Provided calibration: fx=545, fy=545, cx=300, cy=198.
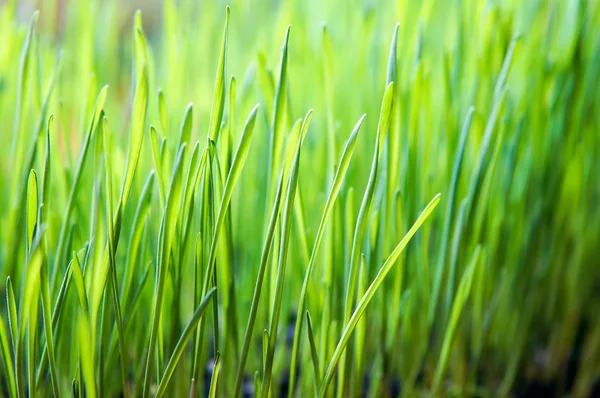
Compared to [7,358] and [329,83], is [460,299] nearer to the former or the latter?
[329,83]

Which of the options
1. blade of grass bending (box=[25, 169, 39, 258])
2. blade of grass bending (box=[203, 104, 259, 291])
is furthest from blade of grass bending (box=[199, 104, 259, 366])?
blade of grass bending (box=[25, 169, 39, 258])

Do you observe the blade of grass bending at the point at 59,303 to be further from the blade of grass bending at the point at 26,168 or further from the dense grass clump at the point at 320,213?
the blade of grass bending at the point at 26,168

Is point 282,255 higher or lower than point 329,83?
lower

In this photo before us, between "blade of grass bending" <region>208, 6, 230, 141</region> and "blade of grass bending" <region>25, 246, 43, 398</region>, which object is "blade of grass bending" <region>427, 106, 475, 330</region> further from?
"blade of grass bending" <region>25, 246, 43, 398</region>

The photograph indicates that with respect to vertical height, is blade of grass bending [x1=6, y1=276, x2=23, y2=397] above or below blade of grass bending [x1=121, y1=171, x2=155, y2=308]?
below

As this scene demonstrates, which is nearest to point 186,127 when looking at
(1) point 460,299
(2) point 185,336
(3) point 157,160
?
(3) point 157,160

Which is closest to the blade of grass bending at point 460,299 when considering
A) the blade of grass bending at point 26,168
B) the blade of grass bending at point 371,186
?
the blade of grass bending at point 371,186

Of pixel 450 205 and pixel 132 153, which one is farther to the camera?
pixel 450 205

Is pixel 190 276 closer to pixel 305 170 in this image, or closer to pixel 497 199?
pixel 305 170
